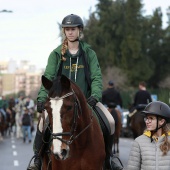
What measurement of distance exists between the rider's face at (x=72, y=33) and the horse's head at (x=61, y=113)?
126 centimetres

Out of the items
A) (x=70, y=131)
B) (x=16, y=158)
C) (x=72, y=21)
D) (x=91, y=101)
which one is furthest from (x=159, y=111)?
(x=16, y=158)

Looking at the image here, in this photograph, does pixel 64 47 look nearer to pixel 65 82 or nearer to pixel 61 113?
pixel 65 82

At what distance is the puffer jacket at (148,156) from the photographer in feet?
24.0

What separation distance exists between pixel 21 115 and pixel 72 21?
97.0ft

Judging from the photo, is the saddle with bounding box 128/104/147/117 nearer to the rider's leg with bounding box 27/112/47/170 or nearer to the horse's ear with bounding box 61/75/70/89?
the rider's leg with bounding box 27/112/47/170

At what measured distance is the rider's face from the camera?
30.9 ft

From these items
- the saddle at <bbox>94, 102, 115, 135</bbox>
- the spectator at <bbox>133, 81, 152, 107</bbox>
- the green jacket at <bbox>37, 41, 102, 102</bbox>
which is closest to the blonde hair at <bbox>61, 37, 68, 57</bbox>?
the green jacket at <bbox>37, 41, 102, 102</bbox>

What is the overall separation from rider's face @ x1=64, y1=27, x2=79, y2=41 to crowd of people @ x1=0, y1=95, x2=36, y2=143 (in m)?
23.8

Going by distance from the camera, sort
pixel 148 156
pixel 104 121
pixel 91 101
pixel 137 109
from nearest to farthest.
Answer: pixel 148 156, pixel 91 101, pixel 104 121, pixel 137 109

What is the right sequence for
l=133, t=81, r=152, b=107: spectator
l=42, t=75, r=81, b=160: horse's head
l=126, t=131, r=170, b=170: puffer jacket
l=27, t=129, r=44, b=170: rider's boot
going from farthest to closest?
l=133, t=81, r=152, b=107: spectator, l=27, t=129, r=44, b=170: rider's boot, l=42, t=75, r=81, b=160: horse's head, l=126, t=131, r=170, b=170: puffer jacket

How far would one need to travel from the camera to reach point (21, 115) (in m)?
38.6

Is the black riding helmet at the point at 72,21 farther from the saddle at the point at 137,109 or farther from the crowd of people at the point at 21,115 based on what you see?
the crowd of people at the point at 21,115

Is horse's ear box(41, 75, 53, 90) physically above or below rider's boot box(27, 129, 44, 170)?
above

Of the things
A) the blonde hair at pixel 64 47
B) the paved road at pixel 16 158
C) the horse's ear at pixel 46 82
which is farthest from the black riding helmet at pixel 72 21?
the paved road at pixel 16 158
